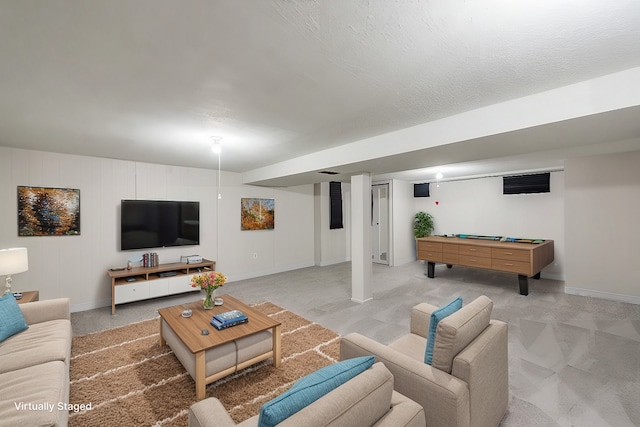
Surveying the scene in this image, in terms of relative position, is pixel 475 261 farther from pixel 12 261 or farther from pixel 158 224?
pixel 12 261

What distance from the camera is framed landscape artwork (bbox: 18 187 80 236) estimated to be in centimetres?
379

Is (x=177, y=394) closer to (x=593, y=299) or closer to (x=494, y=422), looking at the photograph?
(x=494, y=422)

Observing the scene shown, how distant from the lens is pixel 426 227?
24.1 feet

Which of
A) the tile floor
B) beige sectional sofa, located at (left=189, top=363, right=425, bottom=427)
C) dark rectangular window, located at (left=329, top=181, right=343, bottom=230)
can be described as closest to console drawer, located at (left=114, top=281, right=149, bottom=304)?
the tile floor

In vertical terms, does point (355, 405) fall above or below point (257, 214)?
below

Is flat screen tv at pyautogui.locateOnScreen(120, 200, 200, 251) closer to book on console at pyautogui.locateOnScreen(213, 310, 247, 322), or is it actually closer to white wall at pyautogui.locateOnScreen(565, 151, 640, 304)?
book on console at pyautogui.locateOnScreen(213, 310, 247, 322)

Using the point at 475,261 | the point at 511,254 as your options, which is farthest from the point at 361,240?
the point at 511,254

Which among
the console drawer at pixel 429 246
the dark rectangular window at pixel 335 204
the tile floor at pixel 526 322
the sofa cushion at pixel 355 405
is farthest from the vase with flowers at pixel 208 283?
the dark rectangular window at pixel 335 204

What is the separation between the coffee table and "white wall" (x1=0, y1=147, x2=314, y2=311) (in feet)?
7.82

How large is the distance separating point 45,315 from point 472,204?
7822mm

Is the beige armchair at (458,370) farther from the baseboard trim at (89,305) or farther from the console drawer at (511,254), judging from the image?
the baseboard trim at (89,305)

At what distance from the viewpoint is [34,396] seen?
1550 millimetres

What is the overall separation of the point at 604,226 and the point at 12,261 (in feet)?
25.9

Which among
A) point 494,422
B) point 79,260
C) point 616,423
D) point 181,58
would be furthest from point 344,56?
point 79,260
